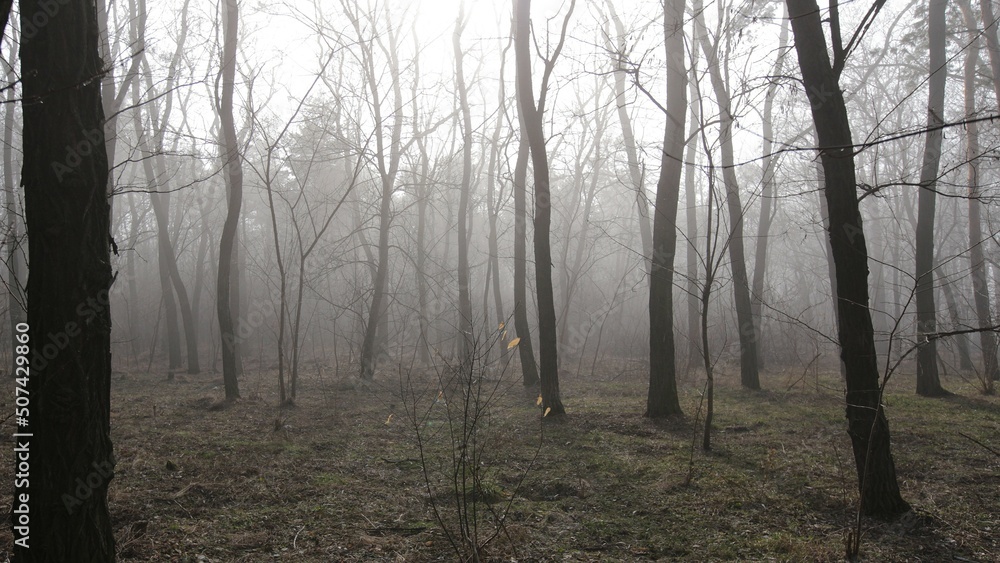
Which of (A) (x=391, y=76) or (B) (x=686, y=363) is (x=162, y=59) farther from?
(B) (x=686, y=363)

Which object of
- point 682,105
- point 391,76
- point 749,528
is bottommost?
point 749,528

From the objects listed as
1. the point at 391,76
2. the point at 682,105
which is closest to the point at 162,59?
the point at 391,76

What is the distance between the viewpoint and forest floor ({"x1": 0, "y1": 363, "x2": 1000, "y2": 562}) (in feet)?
12.1

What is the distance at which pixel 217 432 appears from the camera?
709 centimetres

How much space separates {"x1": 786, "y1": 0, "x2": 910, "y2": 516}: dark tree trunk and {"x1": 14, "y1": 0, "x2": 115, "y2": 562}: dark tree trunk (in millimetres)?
3933

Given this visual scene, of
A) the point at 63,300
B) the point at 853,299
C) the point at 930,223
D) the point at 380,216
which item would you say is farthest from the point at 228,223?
the point at 930,223

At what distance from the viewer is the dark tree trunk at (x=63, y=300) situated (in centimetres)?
255

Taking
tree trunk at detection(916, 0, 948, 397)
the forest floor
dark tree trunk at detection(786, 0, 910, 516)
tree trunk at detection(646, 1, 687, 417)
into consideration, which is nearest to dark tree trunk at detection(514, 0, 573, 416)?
the forest floor

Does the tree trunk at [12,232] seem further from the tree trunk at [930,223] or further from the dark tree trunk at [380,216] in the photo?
the tree trunk at [930,223]

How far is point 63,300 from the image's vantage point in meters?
2.57

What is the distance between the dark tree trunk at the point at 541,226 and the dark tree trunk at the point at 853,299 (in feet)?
12.9

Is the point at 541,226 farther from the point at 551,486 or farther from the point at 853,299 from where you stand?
the point at 853,299

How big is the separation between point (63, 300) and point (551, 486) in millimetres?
3640

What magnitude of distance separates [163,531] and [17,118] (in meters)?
19.6
